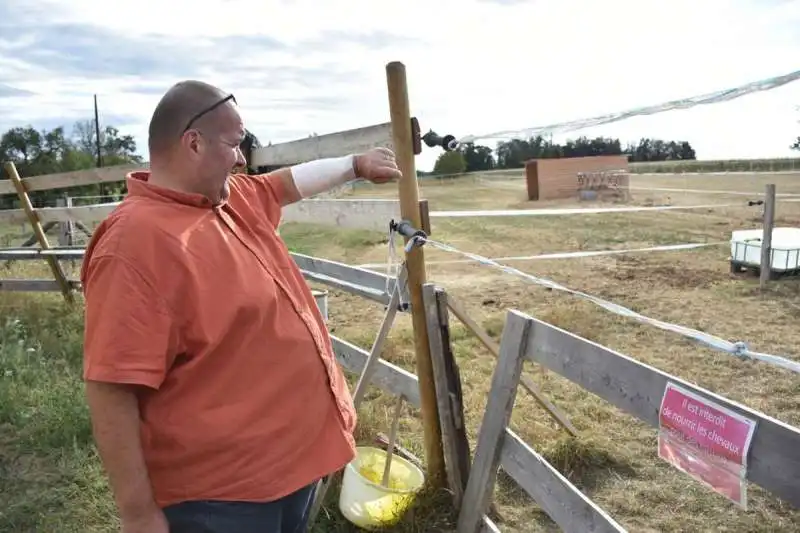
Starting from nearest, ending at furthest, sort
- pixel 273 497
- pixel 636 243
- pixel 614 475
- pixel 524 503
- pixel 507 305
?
pixel 273 497
pixel 524 503
pixel 614 475
pixel 507 305
pixel 636 243

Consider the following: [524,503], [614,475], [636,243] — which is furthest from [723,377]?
[636,243]

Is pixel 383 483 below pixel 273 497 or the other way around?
below

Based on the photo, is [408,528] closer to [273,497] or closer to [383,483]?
[383,483]

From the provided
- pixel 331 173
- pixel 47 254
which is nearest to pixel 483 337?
pixel 331 173

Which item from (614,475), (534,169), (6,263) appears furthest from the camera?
(534,169)

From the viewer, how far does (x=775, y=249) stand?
26.7 feet

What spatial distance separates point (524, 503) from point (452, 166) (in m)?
43.1

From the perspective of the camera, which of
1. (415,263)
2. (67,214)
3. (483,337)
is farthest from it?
(67,214)

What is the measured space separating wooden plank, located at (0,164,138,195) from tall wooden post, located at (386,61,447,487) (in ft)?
13.6

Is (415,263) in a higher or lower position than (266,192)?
lower

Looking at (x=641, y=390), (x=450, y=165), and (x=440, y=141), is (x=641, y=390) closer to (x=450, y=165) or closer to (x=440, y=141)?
(x=440, y=141)

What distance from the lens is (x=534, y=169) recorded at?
2611 centimetres

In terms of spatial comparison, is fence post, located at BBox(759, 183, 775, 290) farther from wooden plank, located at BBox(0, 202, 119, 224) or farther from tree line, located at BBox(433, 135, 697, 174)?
tree line, located at BBox(433, 135, 697, 174)

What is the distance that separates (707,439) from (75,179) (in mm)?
6821
